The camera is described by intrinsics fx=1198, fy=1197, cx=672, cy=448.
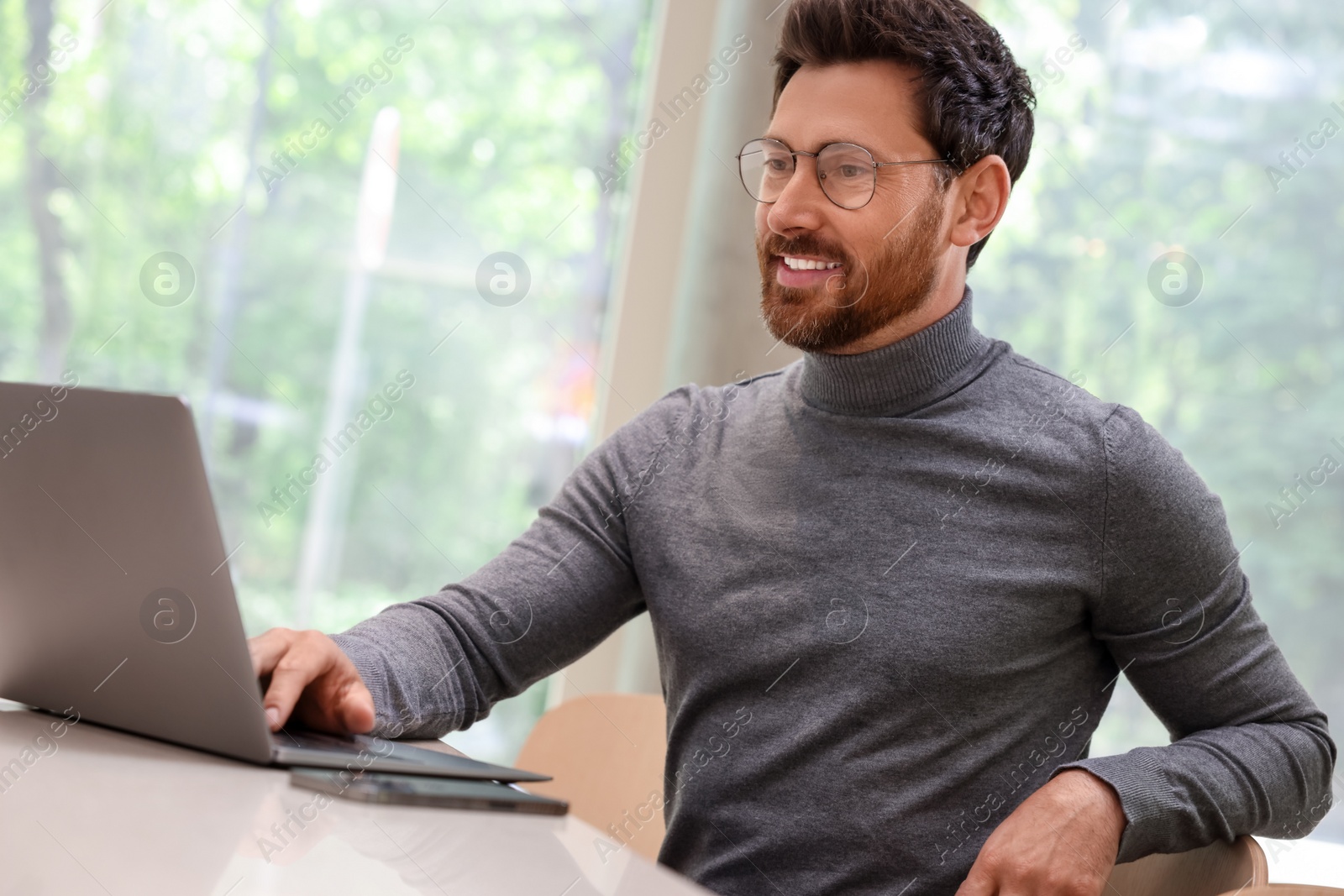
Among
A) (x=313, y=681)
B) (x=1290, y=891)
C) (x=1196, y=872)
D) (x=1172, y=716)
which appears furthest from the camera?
(x=1172, y=716)

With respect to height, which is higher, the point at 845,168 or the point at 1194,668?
the point at 845,168

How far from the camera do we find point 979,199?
146 centimetres

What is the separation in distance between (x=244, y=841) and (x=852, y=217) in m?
0.96

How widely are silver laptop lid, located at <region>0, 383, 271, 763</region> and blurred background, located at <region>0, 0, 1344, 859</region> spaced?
5.08ft

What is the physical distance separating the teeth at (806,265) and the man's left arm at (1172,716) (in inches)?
13.9

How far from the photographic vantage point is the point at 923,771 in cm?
121

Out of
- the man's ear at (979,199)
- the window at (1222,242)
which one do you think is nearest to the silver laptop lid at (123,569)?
the man's ear at (979,199)

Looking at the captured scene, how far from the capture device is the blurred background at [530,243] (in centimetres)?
243

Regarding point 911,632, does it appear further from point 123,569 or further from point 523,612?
point 123,569

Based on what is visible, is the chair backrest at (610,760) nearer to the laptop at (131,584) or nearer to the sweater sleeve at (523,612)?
the sweater sleeve at (523,612)

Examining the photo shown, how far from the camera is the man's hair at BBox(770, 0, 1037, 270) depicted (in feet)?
4.51

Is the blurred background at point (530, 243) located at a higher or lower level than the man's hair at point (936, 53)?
lower

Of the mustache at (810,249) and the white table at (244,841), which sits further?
the mustache at (810,249)

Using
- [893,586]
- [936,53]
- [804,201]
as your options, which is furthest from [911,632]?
[936,53]
